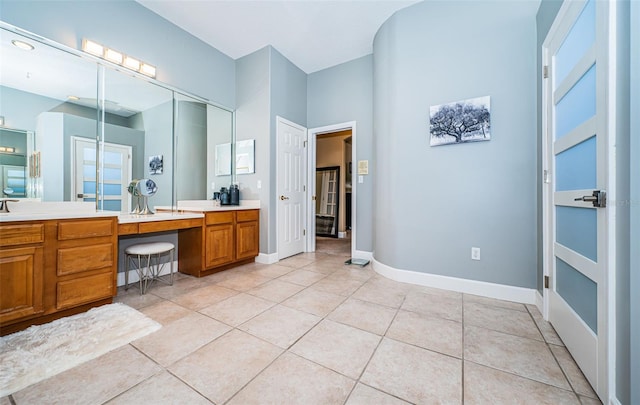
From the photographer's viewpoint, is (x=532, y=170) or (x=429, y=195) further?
(x=429, y=195)

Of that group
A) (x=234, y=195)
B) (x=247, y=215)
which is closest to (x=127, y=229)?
(x=247, y=215)

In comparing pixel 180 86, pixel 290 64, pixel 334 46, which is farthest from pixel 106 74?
pixel 334 46

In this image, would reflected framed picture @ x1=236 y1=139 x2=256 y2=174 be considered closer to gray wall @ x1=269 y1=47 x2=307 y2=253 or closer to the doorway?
gray wall @ x1=269 y1=47 x2=307 y2=253

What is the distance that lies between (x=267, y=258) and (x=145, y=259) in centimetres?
148

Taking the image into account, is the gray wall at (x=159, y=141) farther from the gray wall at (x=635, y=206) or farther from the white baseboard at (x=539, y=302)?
the white baseboard at (x=539, y=302)

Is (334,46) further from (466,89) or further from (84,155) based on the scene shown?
(84,155)

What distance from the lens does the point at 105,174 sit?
246 centimetres

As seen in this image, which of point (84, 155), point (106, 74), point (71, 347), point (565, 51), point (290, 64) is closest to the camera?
point (71, 347)

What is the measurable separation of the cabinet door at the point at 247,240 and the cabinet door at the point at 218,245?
12 cm

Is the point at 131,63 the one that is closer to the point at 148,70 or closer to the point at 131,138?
the point at 148,70

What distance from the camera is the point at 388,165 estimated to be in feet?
9.50

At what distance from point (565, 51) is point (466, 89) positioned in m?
0.81

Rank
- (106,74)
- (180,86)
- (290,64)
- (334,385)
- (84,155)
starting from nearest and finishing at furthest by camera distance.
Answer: (334,385) < (84,155) < (106,74) < (180,86) < (290,64)

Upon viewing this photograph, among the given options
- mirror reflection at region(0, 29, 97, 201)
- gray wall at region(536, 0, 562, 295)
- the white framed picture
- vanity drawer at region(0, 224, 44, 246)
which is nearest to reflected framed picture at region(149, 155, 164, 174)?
mirror reflection at region(0, 29, 97, 201)
